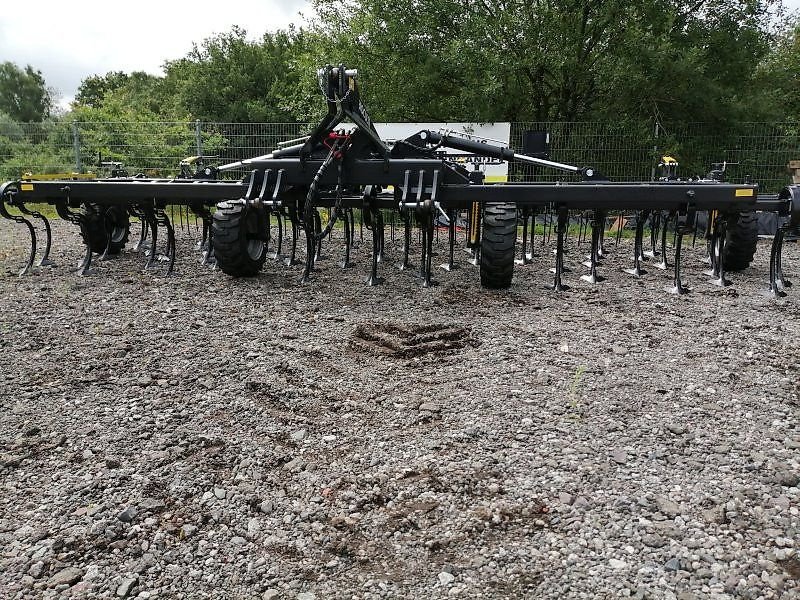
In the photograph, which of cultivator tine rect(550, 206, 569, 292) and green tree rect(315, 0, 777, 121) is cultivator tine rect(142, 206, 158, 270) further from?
green tree rect(315, 0, 777, 121)

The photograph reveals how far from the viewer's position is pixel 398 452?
268 centimetres

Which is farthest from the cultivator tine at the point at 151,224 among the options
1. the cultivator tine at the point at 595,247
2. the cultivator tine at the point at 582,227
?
the cultivator tine at the point at 582,227

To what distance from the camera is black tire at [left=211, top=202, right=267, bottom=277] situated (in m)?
5.34

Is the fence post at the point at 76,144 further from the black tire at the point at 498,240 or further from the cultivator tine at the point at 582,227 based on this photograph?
the black tire at the point at 498,240

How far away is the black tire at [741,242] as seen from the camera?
617cm

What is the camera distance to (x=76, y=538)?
83.5 inches

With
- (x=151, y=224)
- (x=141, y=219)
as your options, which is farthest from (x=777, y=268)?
(x=141, y=219)

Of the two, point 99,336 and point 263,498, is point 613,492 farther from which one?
point 99,336

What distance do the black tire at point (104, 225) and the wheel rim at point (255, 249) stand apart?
1.85 metres

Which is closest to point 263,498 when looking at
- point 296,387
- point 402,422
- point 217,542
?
point 217,542

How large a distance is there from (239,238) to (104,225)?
228cm

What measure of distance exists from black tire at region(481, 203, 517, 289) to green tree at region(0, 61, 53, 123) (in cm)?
3276

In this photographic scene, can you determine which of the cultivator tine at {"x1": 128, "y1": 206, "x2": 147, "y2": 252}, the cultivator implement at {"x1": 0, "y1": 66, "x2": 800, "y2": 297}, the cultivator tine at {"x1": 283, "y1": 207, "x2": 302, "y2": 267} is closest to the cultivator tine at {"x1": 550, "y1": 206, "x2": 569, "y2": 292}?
the cultivator implement at {"x1": 0, "y1": 66, "x2": 800, "y2": 297}

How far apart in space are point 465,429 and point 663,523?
93cm
